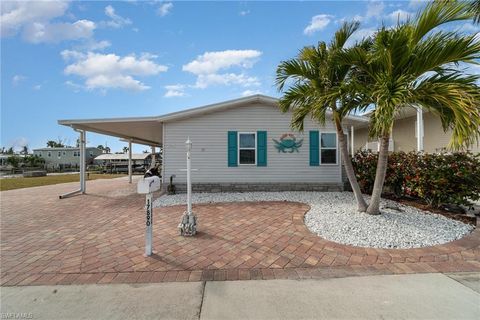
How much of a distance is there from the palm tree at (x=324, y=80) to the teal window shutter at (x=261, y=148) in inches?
126

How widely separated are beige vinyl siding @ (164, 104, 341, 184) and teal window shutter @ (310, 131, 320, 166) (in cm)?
16

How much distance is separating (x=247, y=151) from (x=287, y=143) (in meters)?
1.61

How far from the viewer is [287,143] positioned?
8.75 meters

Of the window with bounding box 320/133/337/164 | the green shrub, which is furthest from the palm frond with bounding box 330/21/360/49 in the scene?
the window with bounding box 320/133/337/164

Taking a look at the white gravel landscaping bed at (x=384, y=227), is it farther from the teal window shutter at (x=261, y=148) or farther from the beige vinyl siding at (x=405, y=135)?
the beige vinyl siding at (x=405, y=135)

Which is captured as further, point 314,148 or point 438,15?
point 314,148

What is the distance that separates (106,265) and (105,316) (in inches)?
46.3

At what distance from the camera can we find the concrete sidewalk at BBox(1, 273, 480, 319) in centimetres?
213

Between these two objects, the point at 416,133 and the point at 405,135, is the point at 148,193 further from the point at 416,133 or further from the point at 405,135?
the point at 405,135

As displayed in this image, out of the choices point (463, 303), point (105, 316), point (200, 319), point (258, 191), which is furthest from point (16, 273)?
point (258, 191)

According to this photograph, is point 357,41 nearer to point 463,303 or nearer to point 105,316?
point 463,303

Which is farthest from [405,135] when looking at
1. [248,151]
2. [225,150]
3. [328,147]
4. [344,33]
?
[225,150]

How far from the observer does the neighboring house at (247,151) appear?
28.4ft

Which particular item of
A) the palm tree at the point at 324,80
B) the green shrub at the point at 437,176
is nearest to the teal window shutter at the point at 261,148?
the palm tree at the point at 324,80
